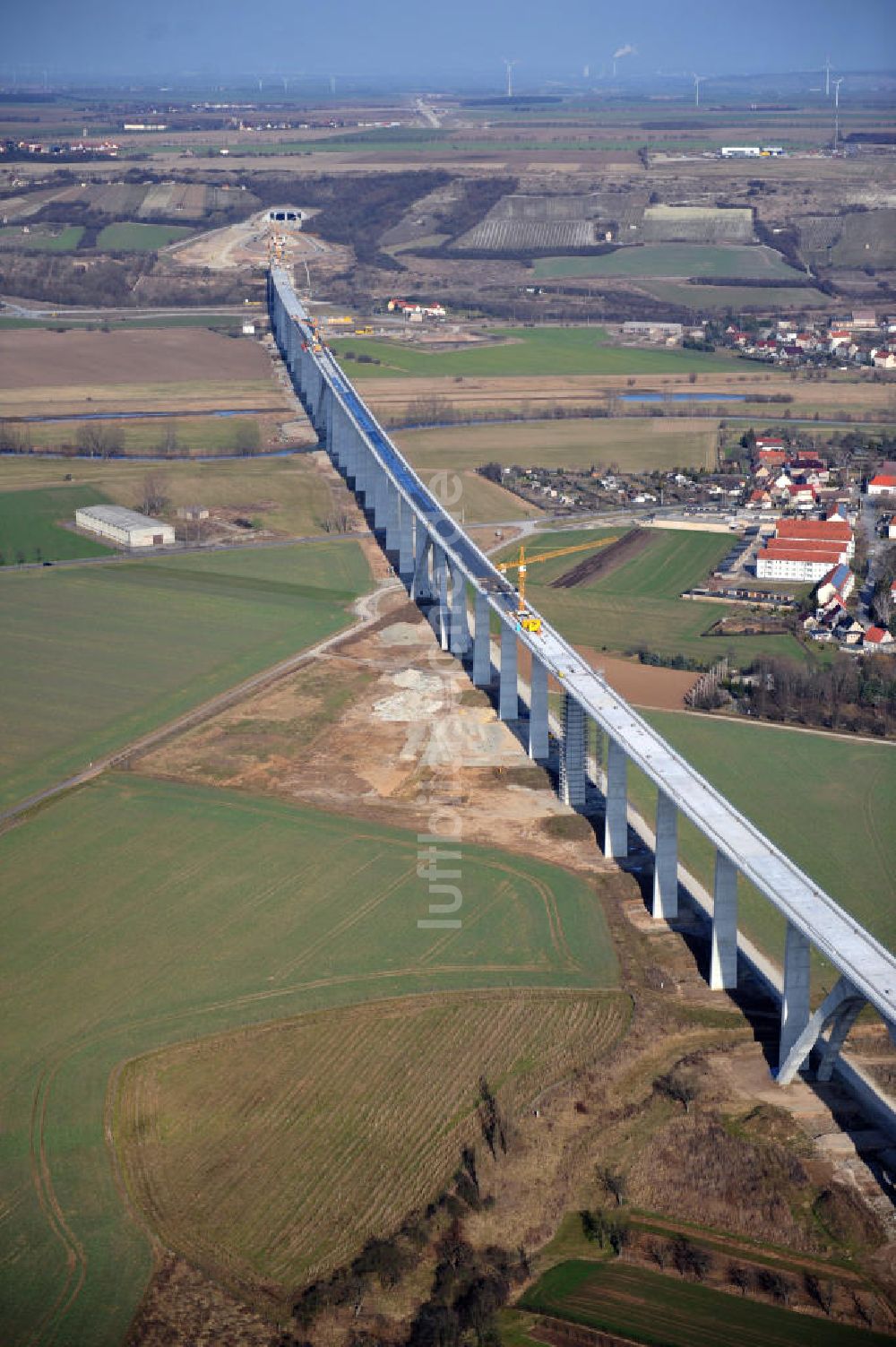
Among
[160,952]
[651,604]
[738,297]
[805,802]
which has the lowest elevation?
[160,952]

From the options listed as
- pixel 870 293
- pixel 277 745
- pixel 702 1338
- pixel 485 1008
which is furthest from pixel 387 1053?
pixel 870 293

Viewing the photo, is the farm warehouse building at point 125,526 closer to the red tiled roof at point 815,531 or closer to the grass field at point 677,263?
the red tiled roof at point 815,531

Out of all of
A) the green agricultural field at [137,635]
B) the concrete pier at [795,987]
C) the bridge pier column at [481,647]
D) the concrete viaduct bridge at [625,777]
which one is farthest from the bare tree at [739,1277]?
the bridge pier column at [481,647]

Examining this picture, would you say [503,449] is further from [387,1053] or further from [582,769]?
[387,1053]

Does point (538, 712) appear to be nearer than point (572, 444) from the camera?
Yes

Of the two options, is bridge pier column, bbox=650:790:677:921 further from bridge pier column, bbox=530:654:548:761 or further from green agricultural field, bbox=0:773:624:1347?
bridge pier column, bbox=530:654:548:761

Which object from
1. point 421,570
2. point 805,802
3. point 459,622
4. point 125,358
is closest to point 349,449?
point 421,570

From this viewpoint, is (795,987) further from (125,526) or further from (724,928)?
(125,526)
